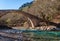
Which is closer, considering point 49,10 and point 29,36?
point 29,36

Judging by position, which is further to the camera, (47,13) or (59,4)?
(47,13)

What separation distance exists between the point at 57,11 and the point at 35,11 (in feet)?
36.9

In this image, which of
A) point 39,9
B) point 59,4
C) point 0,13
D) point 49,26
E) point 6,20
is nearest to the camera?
point 0,13

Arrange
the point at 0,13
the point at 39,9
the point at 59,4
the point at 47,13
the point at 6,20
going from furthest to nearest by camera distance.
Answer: the point at 6,20 → the point at 39,9 → the point at 47,13 → the point at 59,4 → the point at 0,13

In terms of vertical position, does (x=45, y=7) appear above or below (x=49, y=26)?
above

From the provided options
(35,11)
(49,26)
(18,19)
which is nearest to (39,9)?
(35,11)

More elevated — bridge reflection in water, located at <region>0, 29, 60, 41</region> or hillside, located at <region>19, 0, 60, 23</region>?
hillside, located at <region>19, 0, 60, 23</region>

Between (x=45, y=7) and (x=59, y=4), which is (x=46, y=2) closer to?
(x=45, y=7)

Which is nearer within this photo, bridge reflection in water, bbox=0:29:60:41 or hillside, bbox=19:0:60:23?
bridge reflection in water, bbox=0:29:60:41

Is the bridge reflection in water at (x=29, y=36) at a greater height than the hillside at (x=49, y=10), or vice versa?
the hillside at (x=49, y=10)

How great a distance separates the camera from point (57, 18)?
2749 inches

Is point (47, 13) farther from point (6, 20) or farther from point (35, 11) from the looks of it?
point (6, 20)

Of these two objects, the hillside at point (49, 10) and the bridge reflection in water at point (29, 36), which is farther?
the hillside at point (49, 10)

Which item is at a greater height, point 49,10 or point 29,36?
point 49,10
